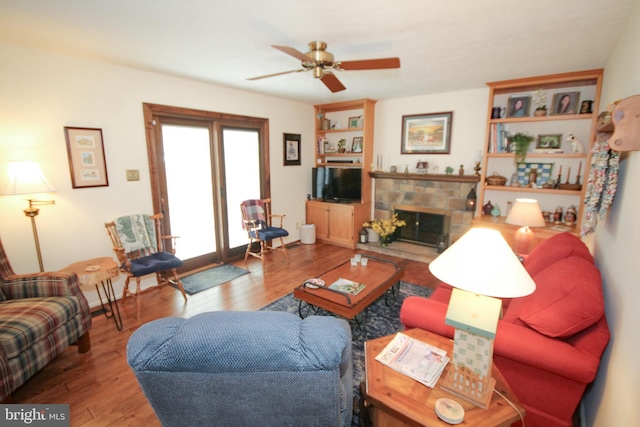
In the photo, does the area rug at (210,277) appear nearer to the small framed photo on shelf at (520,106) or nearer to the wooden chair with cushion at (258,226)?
the wooden chair with cushion at (258,226)

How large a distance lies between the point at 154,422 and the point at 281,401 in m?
1.38

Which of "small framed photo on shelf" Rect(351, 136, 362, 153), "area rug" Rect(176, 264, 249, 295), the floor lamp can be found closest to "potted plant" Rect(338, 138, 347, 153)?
"small framed photo on shelf" Rect(351, 136, 362, 153)

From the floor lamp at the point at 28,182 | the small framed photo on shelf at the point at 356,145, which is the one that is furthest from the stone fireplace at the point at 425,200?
the floor lamp at the point at 28,182

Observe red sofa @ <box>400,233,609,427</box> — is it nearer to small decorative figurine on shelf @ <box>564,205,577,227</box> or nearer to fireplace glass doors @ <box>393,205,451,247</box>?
small decorative figurine on shelf @ <box>564,205,577,227</box>

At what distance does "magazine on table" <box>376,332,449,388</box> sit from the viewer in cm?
134

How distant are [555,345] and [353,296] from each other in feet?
4.70

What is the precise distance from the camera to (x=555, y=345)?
4.68 ft

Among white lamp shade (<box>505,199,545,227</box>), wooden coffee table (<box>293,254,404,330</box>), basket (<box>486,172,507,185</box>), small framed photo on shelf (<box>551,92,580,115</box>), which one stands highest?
small framed photo on shelf (<box>551,92,580,115</box>)

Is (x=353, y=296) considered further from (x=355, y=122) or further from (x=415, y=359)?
(x=355, y=122)

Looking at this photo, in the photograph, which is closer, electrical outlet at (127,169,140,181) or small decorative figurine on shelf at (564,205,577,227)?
electrical outlet at (127,169,140,181)

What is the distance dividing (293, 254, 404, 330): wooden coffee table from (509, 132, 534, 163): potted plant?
2189mm

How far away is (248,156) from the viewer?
4602 millimetres

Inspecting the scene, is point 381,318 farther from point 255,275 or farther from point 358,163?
point 358,163

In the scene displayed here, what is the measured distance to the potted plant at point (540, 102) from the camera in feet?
11.7
